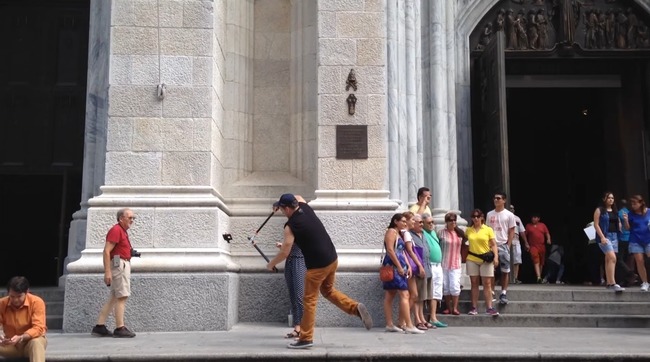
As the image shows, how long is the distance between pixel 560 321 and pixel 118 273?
6.98 m

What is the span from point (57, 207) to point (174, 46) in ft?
23.9

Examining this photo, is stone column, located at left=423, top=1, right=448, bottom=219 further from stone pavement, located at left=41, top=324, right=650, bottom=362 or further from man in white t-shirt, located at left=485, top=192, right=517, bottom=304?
stone pavement, located at left=41, top=324, right=650, bottom=362

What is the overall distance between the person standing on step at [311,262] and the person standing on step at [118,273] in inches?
97.9

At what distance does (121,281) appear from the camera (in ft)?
33.1

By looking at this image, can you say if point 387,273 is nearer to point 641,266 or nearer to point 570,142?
point 641,266

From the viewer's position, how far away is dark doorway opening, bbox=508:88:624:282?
853 inches

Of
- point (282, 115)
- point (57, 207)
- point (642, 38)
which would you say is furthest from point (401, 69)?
point (57, 207)

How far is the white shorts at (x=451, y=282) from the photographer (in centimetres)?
1205

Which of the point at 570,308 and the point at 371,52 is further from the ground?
the point at 371,52

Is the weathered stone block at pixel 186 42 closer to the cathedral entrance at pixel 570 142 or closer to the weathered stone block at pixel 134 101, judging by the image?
the weathered stone block at pixel 134 101

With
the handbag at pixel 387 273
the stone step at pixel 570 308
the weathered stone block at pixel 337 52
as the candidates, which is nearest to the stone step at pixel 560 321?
the stone step at pixel 570 308

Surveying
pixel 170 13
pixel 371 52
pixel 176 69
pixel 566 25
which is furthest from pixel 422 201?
pixel 566 25

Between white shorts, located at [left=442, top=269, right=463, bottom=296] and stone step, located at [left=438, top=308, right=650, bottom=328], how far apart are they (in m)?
0.49

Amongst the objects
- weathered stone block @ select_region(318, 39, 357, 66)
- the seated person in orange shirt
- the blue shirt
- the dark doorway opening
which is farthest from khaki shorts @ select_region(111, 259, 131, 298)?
the dark doorway opening
